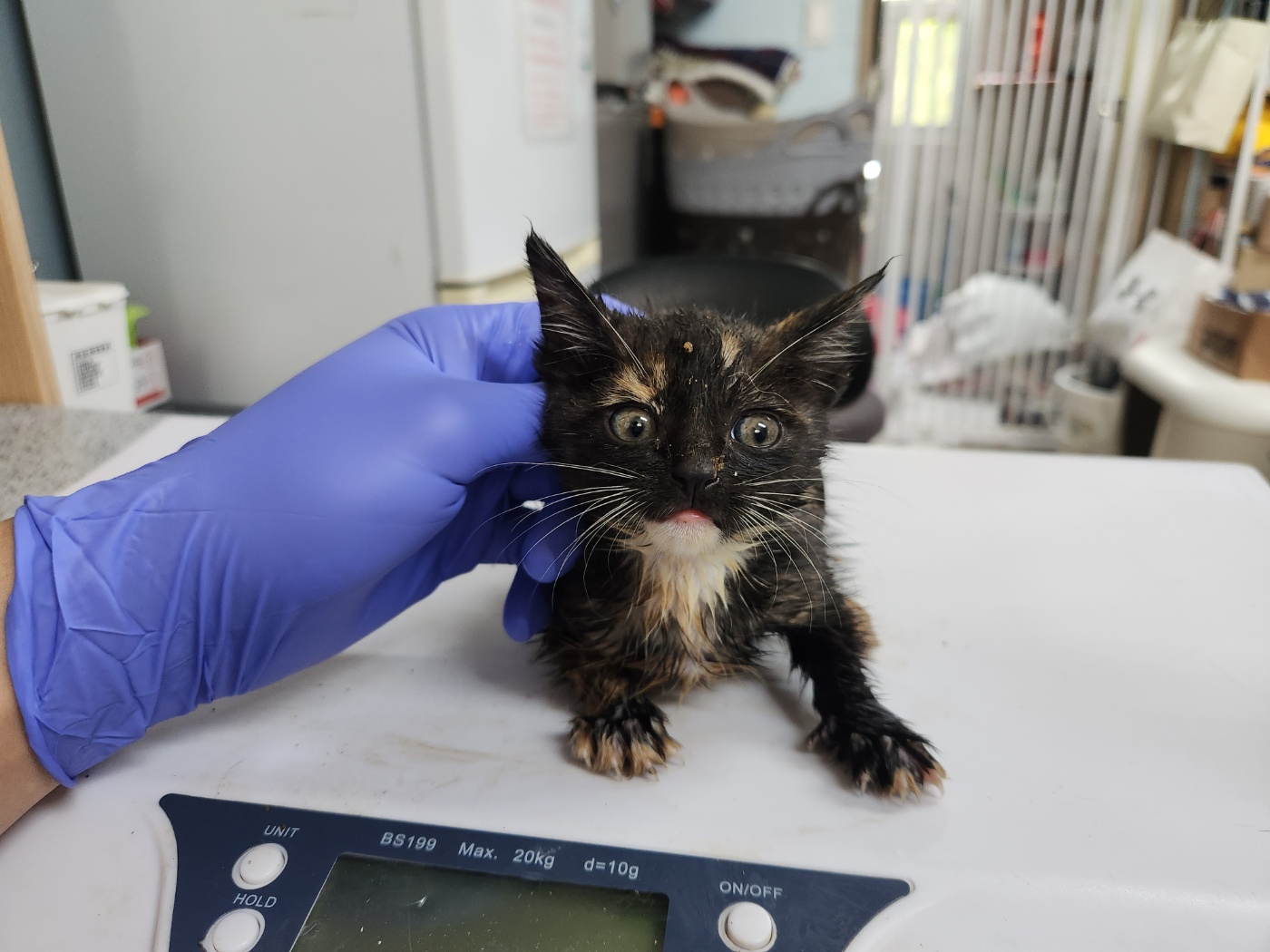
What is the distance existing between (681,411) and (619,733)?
10.3 inches

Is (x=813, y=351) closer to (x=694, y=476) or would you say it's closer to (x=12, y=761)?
(x=694, y=476)

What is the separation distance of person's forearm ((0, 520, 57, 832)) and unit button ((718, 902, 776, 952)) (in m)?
0.50

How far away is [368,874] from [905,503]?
29.4 inches

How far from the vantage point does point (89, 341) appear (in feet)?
3.84

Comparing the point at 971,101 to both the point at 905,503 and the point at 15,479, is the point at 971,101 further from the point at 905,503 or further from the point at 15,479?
the point at 15,479

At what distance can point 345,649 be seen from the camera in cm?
78

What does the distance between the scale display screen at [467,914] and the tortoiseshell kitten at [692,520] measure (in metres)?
0.11

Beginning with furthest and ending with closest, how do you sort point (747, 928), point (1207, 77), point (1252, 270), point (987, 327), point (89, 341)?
point (987, 327) → point (1252, 270) → point (1207, 77) → point (89, 341) → point (747, 928)

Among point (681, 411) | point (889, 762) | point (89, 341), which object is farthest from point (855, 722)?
point (89, 341)

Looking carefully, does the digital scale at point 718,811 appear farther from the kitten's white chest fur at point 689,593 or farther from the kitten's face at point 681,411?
the kitten's face at point 681,411

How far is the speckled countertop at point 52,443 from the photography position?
931 mm

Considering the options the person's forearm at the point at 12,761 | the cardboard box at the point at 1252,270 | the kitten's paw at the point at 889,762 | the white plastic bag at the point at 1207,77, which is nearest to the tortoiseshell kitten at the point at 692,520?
the kitten's paw at the point at 889,762

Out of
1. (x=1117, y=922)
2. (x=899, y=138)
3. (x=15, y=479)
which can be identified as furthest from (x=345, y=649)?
(x=899, y=138)

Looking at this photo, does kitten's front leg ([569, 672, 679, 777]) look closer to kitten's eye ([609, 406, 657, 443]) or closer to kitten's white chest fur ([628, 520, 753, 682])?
kitten's white chest fur ([628, 520, 753, 682])
